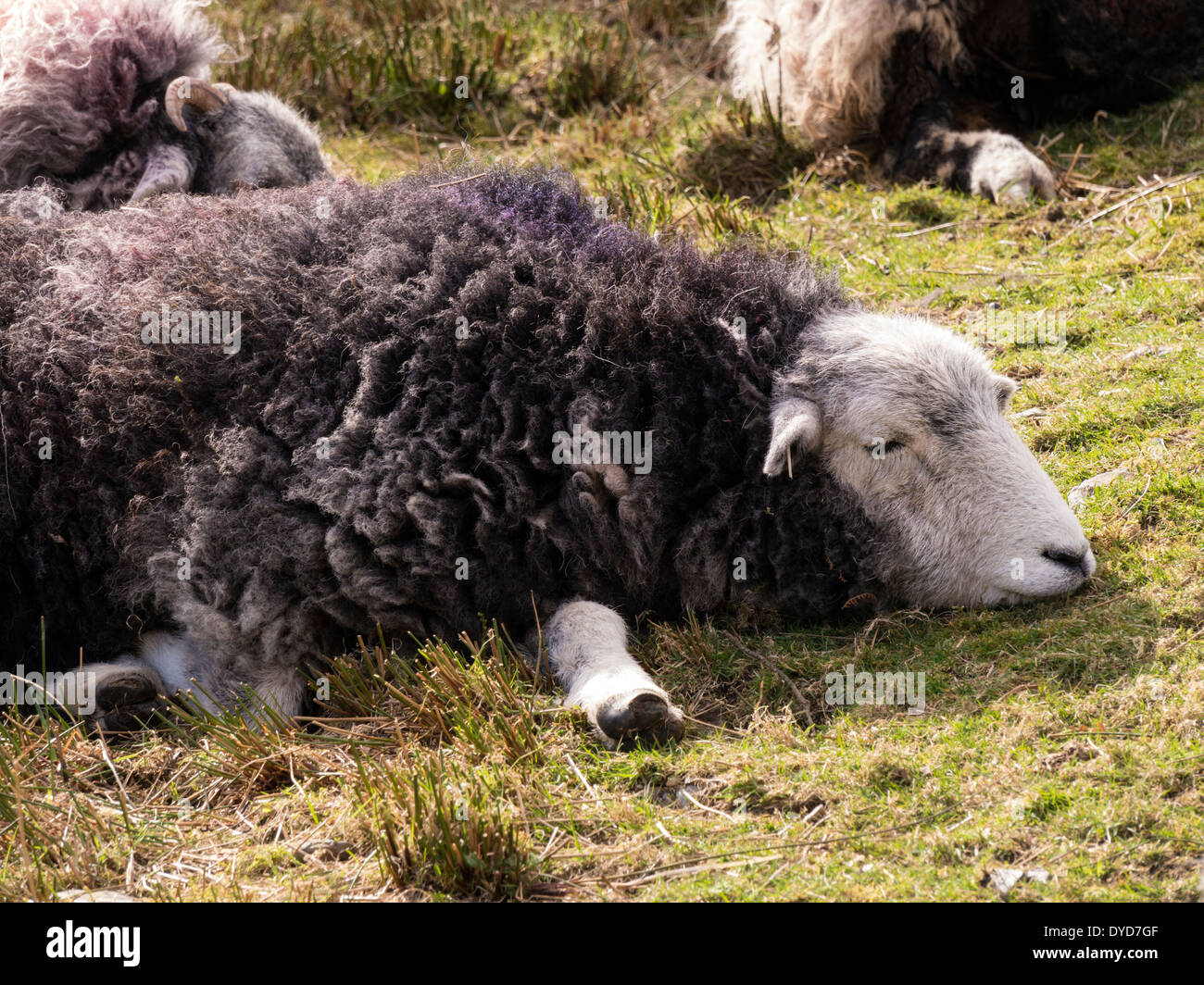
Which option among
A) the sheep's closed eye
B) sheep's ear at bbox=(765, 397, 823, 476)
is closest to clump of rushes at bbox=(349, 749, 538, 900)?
sheep's ear at bbox=(765, 397, 823, 476)

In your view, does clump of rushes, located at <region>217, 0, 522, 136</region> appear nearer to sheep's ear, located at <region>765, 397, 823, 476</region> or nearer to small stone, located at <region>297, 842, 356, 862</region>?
sheep's ear, located at <region>765, 397, 823, 476</region>

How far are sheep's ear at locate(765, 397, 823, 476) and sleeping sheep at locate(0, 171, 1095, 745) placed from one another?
12mm

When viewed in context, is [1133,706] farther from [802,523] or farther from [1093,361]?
[1093,361]

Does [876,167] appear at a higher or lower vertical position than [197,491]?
higher

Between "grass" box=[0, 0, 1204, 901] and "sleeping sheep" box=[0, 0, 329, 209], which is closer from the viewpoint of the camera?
"grass" box=[0, 0, 1204, 901]

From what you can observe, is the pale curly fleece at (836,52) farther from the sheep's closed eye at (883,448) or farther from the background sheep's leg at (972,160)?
the sheep's closed eye at (883,448)

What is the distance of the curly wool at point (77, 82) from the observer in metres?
5.99

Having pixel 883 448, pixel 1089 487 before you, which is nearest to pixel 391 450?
pixel 883 448

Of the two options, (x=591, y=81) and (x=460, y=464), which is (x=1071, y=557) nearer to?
(x=460, y=464)

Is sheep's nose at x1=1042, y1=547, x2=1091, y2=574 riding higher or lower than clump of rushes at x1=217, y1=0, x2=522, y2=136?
lower

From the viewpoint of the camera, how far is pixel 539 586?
14.3 ft

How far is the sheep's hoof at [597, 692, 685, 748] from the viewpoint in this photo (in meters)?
3.70
